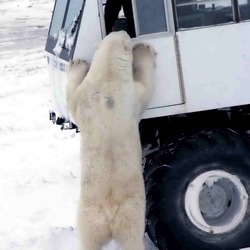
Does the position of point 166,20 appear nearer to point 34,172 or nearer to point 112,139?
point 112,139

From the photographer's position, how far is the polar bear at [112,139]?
4.91 meters

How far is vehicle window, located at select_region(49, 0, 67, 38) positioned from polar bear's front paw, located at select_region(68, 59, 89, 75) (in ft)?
3.42

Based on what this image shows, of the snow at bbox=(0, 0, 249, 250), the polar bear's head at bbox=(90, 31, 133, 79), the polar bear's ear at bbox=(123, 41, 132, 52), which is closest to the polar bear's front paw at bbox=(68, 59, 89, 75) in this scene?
the polar bear's head at bbox=(90, 31, 133, 79)

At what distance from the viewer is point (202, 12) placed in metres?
5.36

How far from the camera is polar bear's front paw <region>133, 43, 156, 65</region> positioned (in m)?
5.17

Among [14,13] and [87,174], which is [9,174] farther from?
[14,13]

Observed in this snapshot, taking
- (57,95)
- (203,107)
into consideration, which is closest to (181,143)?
(203,107)

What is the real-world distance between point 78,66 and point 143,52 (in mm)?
530

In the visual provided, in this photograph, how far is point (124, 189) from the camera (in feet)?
16.4

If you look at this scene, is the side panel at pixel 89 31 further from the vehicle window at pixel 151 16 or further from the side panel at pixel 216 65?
the side panel at pixel 216 65

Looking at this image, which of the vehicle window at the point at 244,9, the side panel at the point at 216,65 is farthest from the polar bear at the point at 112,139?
the vehicle window at the point at 244,9

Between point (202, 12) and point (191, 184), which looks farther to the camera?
point (191, 184)

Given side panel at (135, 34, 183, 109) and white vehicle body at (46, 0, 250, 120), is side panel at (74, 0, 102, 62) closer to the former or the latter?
white vehicle body at (46, 0, 250, 120)

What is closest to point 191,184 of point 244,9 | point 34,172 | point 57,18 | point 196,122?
point 196,122
